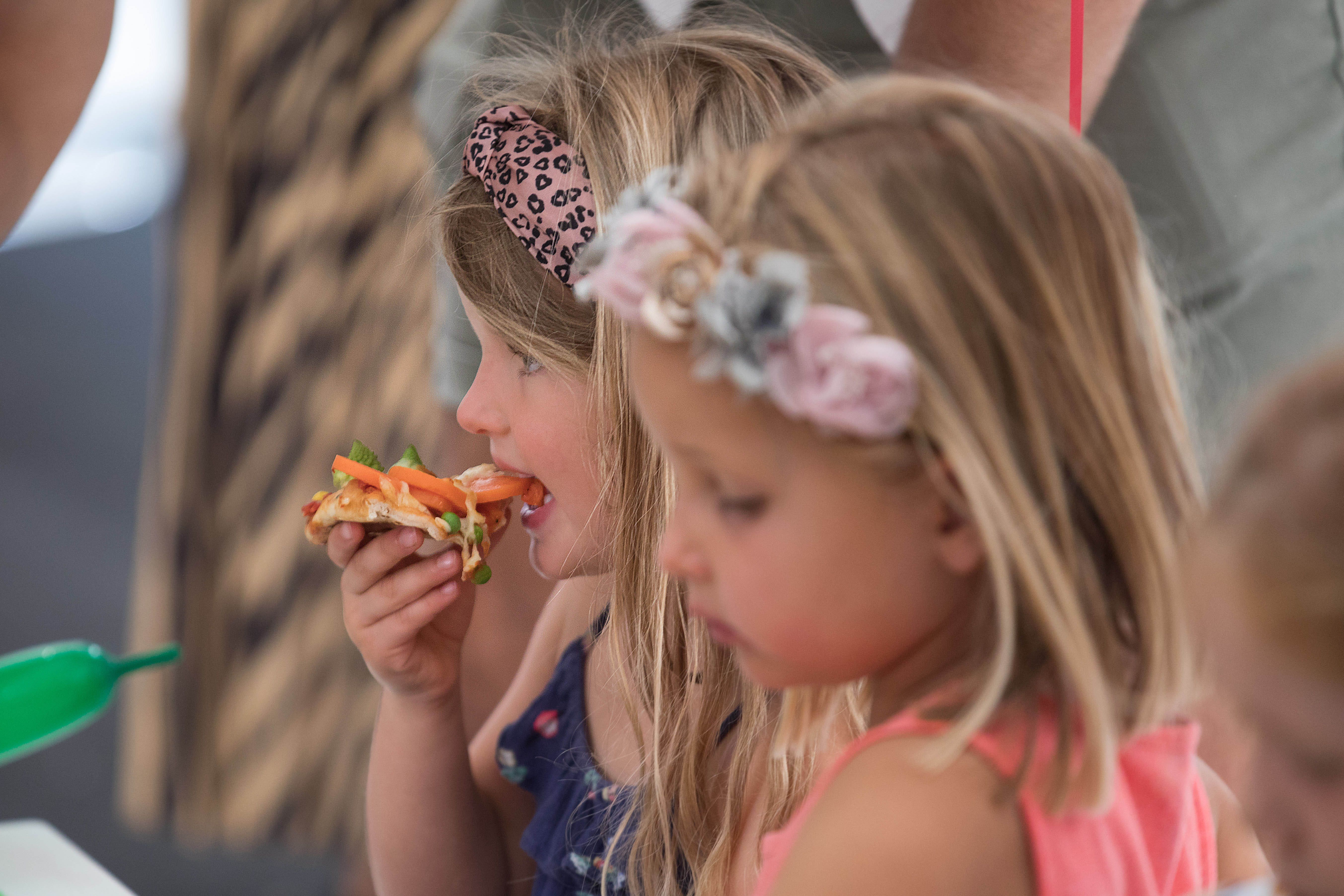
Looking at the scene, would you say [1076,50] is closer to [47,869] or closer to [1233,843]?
[1233,843]

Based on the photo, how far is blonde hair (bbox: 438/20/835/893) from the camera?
2.90 ft

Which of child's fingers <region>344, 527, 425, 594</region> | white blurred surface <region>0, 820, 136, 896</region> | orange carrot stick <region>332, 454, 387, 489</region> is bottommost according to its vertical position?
white blurred surface <region>0, 820, 136, 896</region>

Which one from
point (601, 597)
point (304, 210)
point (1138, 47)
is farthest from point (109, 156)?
point (1138, 47)

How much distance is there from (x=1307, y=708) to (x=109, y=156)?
296 cm

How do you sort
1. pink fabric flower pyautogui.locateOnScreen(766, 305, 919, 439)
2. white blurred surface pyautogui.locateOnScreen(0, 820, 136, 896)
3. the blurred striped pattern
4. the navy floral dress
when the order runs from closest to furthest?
pink fabric flower pyautogui.locateOnScreen(766, 305, 919, 439) < white blurred surface pyautogui.locateOnScreen(0, 820, 136, 896) < the navy floral dress < the blurred striped pattern

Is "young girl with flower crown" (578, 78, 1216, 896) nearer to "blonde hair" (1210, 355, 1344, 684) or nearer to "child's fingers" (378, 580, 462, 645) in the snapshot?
"blonde hair" (1210, 355, 1344, 684)

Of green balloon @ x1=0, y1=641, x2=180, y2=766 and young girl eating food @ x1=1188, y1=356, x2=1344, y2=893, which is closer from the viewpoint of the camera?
young girl eating food @ x1=1188, y1=356, x2=1344, y2=893

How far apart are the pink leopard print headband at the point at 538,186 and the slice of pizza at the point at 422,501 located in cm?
20

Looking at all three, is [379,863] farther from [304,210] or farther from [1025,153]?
[304,210]

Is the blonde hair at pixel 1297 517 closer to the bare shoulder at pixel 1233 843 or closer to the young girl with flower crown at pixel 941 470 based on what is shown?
the young girl with flower crown at pixel 941 470

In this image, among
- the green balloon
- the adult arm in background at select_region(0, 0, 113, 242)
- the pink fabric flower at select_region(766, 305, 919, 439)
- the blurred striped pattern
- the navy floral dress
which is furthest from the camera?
the blurred striped pattern

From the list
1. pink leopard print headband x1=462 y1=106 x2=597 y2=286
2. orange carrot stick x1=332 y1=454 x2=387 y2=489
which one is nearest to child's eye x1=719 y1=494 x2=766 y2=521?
pink leopard print headband x1=462 y1=106 x2=597 y2=286

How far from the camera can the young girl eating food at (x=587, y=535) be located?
0.89 meters

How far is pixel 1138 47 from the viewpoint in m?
1.10
